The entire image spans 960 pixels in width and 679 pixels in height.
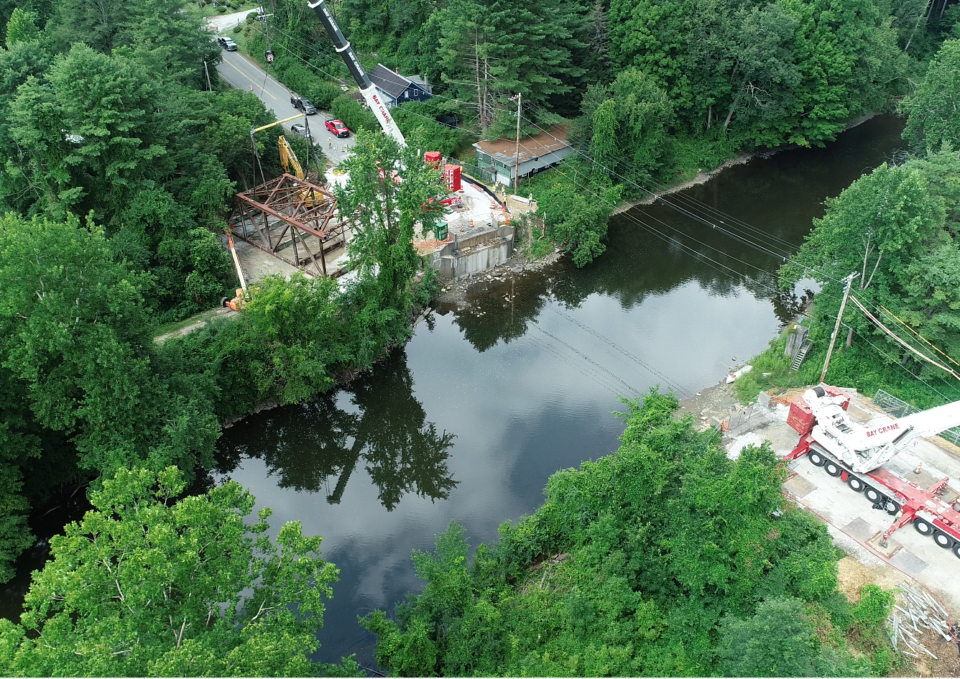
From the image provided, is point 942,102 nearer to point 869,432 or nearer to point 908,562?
point 869,432

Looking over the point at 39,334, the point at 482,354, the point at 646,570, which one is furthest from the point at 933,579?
the point at 39,334

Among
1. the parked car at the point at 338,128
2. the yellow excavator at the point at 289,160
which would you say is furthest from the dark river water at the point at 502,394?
the parked car at the point at 338,128

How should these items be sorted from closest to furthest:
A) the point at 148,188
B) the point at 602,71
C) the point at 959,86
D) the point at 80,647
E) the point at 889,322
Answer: the point at 80,647 → the point at 889,322 → the point at 148,188 → the point at 959,86 → the point at 602,71

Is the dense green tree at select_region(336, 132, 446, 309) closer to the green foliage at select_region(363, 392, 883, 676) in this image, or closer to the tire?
the green foliage at select_region(363, 392, 883, 676)

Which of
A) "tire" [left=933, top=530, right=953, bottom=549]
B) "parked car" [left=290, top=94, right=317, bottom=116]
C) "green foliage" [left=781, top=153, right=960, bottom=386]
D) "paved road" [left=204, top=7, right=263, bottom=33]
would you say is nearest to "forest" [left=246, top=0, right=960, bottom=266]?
"parked car" [left=290, top=94, right=317, bottom=116]

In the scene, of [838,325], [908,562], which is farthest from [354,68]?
[908,562]

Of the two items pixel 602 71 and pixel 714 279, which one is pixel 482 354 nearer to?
pixel 714 279
